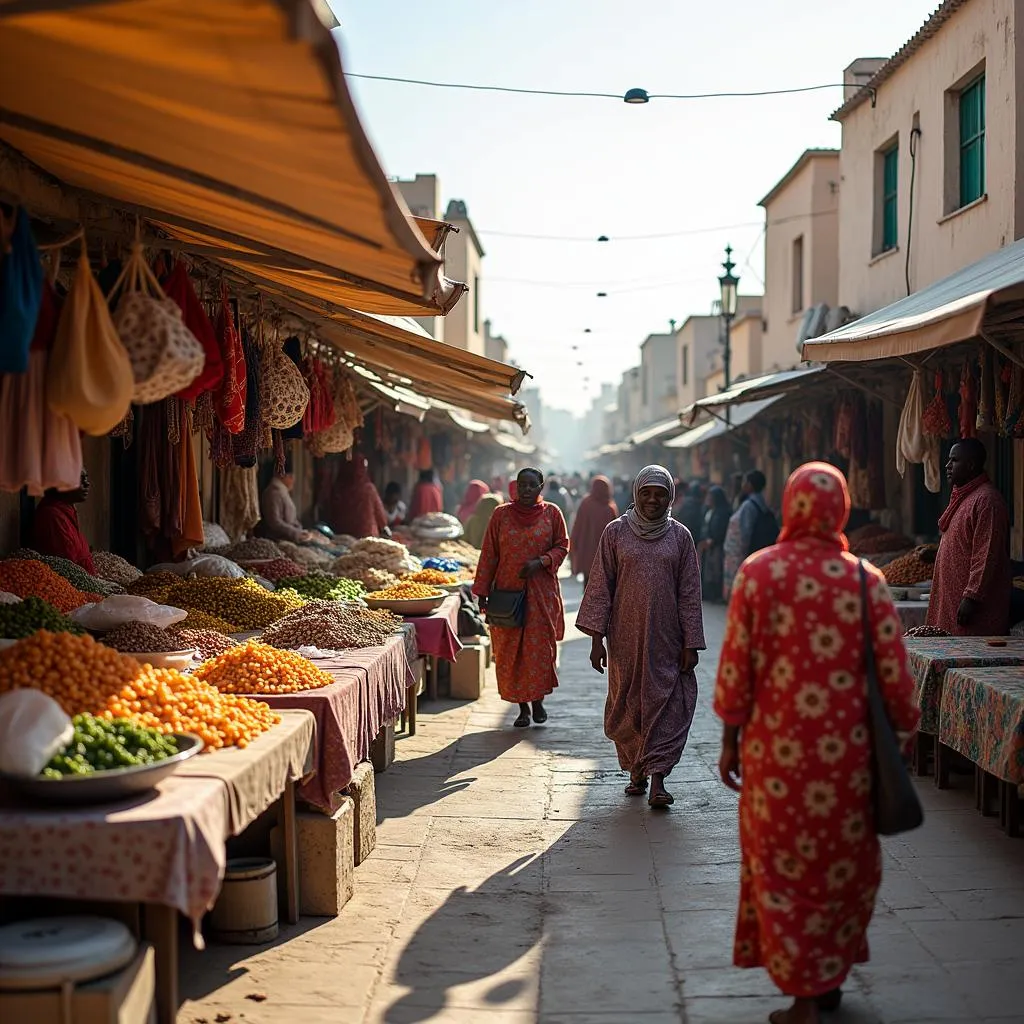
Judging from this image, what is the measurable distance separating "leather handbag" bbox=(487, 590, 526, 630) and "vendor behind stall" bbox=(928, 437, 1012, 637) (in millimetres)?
2852

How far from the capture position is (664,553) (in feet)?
22.7

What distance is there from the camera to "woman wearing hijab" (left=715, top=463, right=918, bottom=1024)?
3818 millimetres

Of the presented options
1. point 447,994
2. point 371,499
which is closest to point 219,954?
point 447,994

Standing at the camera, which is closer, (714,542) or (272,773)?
(272,773)

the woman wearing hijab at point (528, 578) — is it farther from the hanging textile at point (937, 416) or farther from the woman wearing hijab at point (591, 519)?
the woman wearing hijab at point (591, 519)

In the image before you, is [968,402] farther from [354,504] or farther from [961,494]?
[354,504]

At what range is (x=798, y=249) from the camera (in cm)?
2088

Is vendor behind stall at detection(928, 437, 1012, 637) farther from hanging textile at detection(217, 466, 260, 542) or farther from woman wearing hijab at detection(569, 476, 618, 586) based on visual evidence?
woman wearing hijab at detection(569, 476, 618, 586)

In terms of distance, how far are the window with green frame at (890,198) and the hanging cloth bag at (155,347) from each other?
11560 millimetres

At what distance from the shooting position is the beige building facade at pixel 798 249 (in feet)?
64.4

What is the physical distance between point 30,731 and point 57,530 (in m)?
3.91

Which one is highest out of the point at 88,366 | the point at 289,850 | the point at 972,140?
the point at 972,140

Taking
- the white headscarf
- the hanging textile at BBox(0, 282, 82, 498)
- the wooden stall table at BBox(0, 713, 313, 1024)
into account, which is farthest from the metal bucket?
the white headscarf

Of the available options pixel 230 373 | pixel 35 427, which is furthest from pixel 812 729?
pixel 230 373
